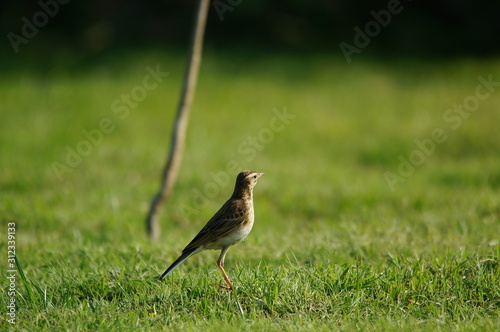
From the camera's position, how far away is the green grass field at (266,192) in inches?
198

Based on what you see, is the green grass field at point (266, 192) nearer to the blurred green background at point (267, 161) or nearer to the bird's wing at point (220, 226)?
the blurred green background at point (267, 161)

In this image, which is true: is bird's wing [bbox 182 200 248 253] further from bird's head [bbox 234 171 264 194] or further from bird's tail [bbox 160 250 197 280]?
bird's head [bbox 234 171 264 194]

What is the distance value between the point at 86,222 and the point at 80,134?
12.7 feet

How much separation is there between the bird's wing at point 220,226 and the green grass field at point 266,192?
1.07ft

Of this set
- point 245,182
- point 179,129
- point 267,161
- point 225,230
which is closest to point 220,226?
point 225,230

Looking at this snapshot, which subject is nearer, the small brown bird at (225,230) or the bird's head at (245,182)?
the small brown bird at (225,230)

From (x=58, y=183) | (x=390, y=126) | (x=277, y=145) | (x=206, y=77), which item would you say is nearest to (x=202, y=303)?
(x=58, y=183)

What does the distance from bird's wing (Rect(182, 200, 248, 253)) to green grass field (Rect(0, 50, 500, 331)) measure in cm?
33

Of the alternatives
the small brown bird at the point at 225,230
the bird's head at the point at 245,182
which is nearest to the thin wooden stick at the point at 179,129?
the bird's head at the point at 245,182

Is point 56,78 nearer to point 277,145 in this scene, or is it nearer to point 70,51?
point 70,51

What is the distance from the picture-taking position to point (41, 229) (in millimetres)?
8188

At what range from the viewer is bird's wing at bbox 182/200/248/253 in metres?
5.33

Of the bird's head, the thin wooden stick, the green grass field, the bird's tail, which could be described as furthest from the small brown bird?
the thin wooden stick

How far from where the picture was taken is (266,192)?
9711 mm
